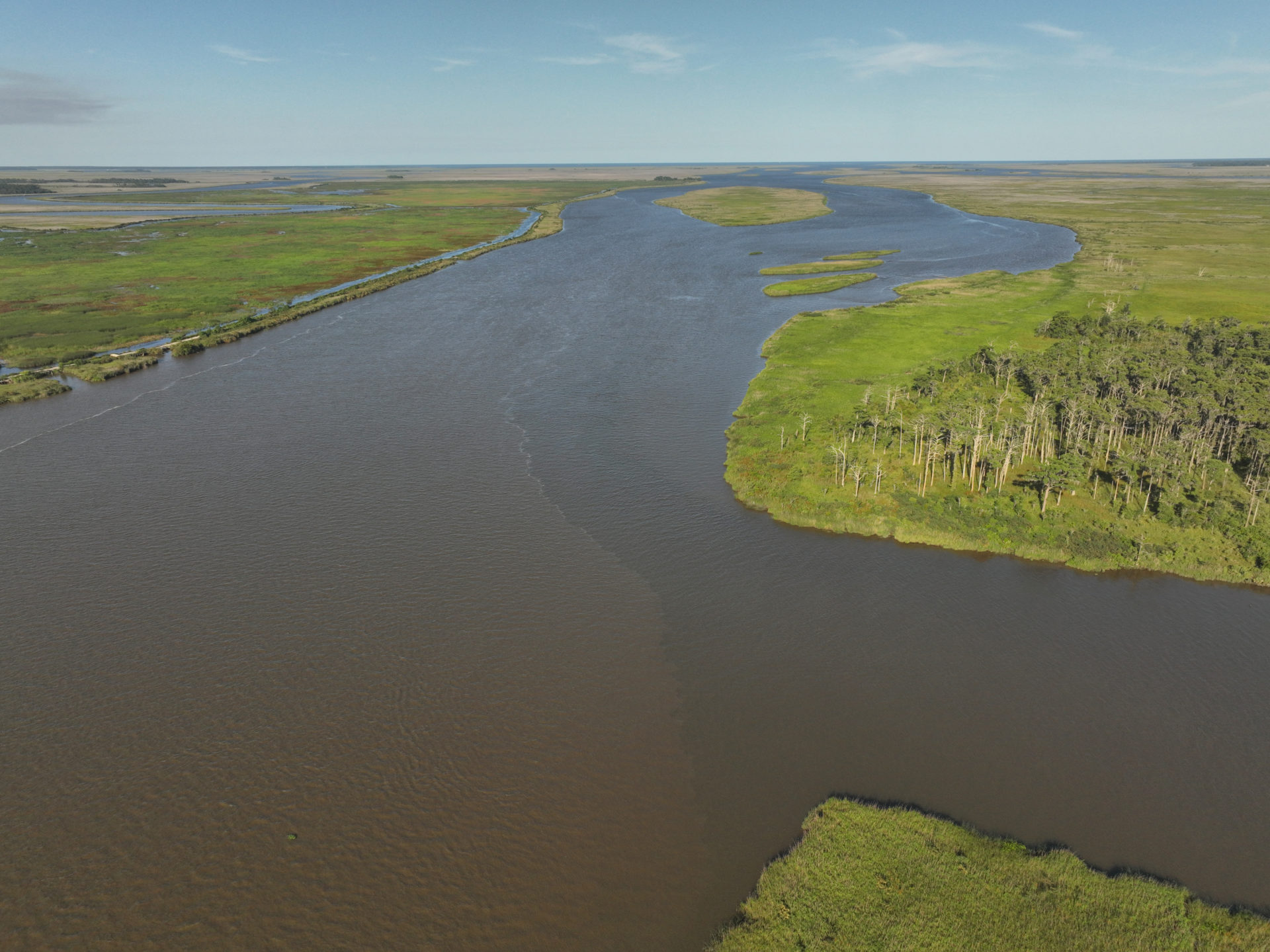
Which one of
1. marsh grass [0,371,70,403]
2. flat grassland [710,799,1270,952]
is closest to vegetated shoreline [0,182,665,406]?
marsh grass [0,371,70,403]

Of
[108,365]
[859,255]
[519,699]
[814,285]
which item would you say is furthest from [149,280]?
[859,255]

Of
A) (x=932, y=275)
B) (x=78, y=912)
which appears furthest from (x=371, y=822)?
(x=932, y=275)

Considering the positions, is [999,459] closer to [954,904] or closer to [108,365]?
[954,904]

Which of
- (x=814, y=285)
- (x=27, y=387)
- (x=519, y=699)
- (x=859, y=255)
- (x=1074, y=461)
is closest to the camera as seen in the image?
(x=519, y=699)

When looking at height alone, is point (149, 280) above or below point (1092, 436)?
above

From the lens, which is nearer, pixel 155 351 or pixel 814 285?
pixel 155 351

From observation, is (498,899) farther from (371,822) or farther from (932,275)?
(932,275)

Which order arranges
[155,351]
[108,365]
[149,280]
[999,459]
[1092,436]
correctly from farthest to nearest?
[149,280], [155,351], [108,365], [1092,436], [999,459]

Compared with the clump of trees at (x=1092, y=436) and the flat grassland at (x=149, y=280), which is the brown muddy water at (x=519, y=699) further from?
the flat grassland at (x=149, y=280)

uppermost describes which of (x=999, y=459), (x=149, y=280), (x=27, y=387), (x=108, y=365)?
(x=149, y=280)
